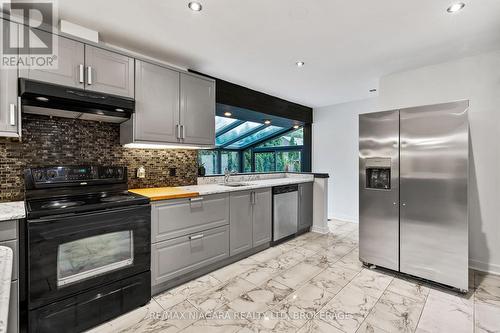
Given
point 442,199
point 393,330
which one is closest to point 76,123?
point 393,330

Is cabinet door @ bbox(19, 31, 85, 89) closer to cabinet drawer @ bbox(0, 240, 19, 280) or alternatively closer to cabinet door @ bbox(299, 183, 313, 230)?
cabinet drawer @ bbox(0, 240, 19, 280)

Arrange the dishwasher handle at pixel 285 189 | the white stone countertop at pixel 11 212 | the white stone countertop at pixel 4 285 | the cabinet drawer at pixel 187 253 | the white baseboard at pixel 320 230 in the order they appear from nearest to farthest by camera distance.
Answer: the white stone countertop at pixel 4 285 → the white stone countertop at pixel 11 212 → the cabinet drawer at pixel 187 253 → the dishwasher handle at pixel 285 189 → the white baseboard at pixel 320 230

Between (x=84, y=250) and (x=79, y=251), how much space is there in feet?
0.10

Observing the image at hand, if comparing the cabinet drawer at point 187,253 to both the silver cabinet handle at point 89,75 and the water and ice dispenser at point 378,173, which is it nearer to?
the silver cabinet handle at point 89,75

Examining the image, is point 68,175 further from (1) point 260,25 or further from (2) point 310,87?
(2) point 310,87

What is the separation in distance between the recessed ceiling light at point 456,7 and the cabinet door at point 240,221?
2.57 meters

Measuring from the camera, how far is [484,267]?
9.08 ft

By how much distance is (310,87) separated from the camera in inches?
156

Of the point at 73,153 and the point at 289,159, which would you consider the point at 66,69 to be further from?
the point at 289,159

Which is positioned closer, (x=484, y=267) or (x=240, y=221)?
(x=484, y=267)

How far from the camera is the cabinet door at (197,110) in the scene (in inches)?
107

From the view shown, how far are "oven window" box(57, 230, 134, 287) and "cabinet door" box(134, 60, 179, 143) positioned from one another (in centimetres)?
97

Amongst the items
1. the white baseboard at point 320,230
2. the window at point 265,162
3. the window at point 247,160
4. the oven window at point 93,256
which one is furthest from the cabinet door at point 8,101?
the window at point 247,160

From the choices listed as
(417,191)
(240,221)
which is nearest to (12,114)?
(240,221)
